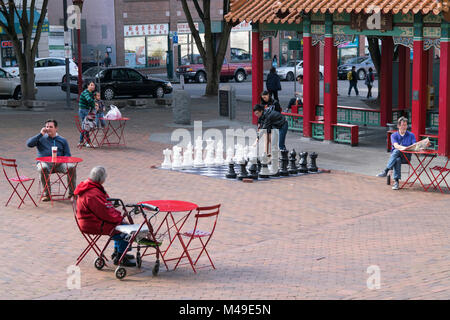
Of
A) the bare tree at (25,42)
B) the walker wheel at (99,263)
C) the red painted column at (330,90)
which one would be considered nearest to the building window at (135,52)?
the bare tree at (25,42)

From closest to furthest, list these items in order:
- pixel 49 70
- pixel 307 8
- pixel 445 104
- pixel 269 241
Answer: pixel 269 241 < pixel 445 104 < pixel 307 8 < pixel 49 70

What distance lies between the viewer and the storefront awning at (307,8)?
18.0 metres

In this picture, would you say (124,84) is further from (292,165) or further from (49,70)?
(292,165)

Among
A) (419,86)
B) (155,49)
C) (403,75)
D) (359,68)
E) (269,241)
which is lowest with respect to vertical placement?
(269,241)

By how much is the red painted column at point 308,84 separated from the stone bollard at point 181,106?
4655mm

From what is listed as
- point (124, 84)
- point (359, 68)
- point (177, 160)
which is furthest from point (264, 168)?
point (359, 68)

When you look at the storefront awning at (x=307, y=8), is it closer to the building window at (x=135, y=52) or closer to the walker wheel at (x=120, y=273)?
the walker wheel at (x=120, y=273)

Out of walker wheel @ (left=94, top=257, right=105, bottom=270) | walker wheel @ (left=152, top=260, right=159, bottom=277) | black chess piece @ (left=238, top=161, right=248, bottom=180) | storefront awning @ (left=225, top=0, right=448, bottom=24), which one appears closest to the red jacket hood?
walker wheel @ (left=94, top=257, right=105, bottom=270)

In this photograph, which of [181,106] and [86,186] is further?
[181,106]

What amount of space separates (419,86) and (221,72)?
28160 millimetres

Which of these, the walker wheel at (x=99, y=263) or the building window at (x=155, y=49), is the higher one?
the building window at (x=155, y=49)

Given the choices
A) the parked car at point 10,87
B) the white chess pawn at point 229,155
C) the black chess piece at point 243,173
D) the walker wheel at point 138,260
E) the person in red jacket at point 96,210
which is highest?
the parked car at point 10,87

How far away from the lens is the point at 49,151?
14.3 meters

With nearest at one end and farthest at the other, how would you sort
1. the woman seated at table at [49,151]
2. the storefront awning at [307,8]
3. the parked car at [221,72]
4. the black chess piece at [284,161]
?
the woman seated at table at [49,151], the black chess piece at [284,161], the storefront awning at [307,8], the parked car at [221,72]
